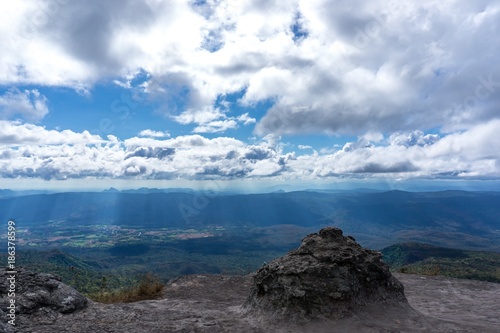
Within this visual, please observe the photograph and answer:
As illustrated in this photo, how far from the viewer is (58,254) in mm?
127375

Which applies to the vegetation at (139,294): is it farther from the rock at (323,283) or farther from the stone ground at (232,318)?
the rock at (323,283)

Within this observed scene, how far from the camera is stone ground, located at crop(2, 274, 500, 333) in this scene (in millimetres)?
10914

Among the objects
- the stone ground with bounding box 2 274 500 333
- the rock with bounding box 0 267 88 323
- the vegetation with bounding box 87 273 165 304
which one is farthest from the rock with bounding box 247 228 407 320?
the rock with bounding box 0 267 88 323

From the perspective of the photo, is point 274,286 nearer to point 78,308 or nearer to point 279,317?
point 279,317

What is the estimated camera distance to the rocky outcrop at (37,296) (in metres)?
11.4

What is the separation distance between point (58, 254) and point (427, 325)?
147 m

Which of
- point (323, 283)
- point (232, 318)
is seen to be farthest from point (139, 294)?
point (323, 283)

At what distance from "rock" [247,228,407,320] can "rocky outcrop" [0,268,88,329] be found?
7.45 metres

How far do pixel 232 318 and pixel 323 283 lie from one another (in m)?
3.97

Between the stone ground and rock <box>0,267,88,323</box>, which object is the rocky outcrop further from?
the stone ground

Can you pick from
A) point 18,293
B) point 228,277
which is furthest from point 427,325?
point 18,293

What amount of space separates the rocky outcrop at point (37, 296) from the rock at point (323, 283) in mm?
7450

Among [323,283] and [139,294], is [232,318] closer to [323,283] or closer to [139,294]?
[323,283]

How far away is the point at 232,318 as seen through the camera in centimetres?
1258
